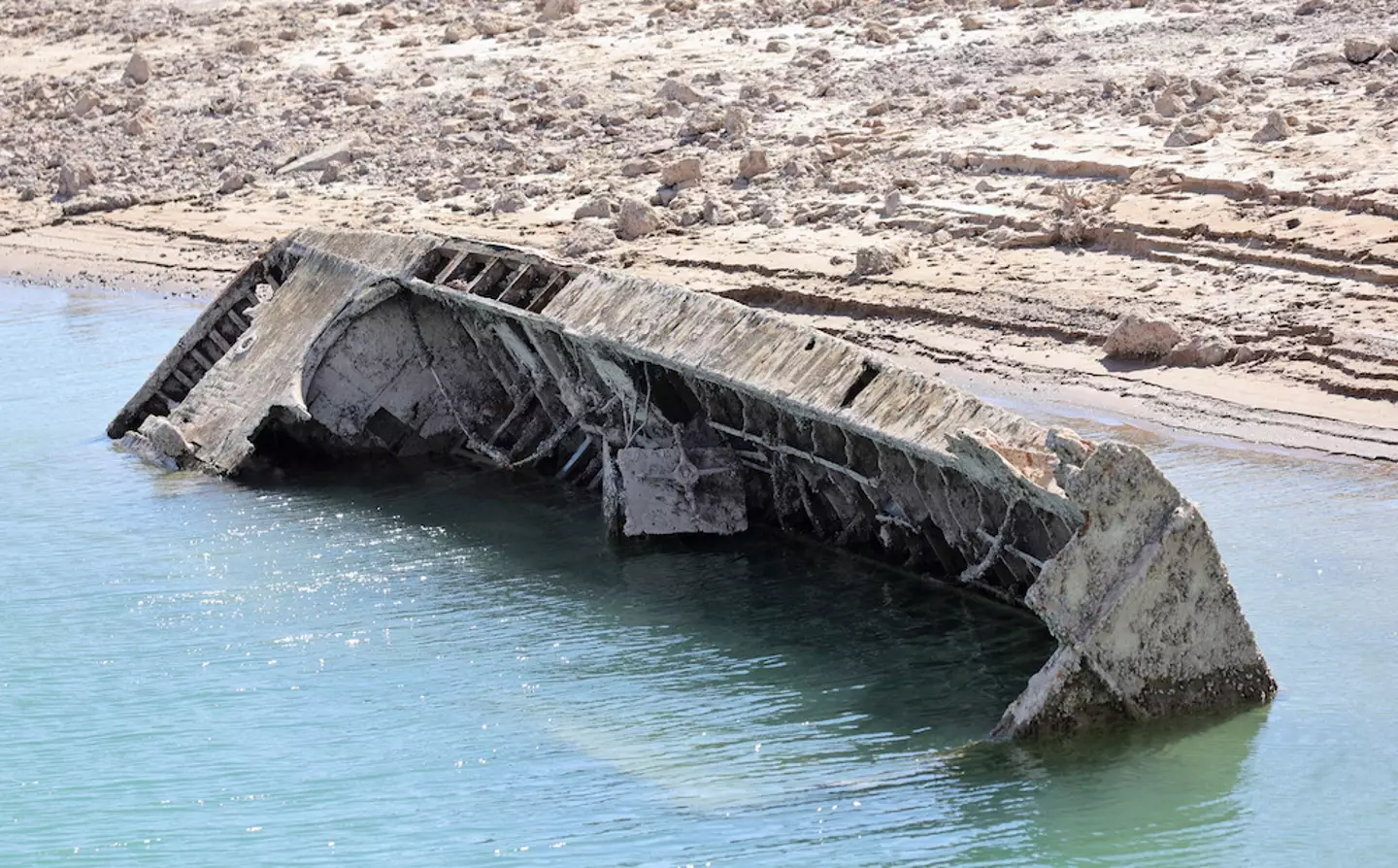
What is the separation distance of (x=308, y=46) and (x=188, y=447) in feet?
44.2

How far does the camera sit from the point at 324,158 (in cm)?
2320

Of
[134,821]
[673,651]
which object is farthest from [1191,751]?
[134,821]

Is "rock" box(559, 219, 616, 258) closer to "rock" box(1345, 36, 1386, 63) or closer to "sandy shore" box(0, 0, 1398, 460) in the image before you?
"sandy shore" box(0, 0, 1398, 460)

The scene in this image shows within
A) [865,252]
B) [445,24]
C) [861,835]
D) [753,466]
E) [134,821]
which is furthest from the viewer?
[445,24]

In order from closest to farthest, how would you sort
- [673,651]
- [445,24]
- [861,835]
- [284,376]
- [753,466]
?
[861,835] → [673,651] → [753,466] → [284,376] → [445,24]

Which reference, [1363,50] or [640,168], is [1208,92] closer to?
[1363,50]

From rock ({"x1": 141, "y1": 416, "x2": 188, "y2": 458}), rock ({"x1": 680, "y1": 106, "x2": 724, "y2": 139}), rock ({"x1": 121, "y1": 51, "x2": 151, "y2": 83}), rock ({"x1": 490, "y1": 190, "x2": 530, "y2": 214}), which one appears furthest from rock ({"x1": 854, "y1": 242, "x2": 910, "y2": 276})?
rock ({"x1": 121, "y1": 51, "x2": 151, "y2": 83})

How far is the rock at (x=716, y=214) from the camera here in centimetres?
1889

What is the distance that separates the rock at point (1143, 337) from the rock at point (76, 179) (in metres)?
14.6

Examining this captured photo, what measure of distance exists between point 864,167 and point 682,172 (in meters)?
1.81

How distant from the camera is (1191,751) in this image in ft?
30.4

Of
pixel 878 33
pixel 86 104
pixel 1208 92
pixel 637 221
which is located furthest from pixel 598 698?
pixel 86 104

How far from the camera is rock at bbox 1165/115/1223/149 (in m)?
17.3

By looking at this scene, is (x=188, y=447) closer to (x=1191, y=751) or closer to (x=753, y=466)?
(x=753, y=466)
